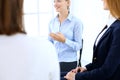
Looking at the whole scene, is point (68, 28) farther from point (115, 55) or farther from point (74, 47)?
point (115, 55)

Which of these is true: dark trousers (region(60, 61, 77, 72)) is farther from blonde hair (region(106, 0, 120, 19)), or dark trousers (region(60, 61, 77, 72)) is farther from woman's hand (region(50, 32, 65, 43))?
blonde hair (region(106, 0, 120, 19))

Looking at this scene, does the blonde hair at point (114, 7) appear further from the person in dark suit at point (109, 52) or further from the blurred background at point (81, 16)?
the blurred background at point (81, 16)

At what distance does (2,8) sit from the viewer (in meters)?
0.90

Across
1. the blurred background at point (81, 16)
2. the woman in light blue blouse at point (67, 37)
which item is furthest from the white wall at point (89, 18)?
the woman in light blue blouse at point (67, 37)

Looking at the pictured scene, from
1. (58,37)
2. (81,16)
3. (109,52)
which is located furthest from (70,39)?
(81,16)

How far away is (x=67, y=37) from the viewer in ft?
8.46

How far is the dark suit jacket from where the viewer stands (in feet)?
4.76

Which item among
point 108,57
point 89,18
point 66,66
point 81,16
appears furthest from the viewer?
point 81,16

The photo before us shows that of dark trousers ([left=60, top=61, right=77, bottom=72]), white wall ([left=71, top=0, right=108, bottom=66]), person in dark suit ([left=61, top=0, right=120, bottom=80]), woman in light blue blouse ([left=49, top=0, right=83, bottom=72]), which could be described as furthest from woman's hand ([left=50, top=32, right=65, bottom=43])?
white wall ([left=71, top=0, right=108, bottom=66])

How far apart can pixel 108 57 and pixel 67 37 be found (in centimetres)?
114

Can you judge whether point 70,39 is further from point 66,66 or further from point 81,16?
point 81,16

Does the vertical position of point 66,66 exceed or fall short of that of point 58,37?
it falls short

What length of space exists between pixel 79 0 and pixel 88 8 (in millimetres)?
234

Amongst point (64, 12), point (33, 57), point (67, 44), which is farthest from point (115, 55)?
point (64, 12)
